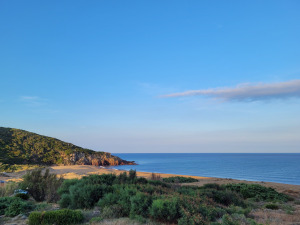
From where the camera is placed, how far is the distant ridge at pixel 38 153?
52713 millimetres

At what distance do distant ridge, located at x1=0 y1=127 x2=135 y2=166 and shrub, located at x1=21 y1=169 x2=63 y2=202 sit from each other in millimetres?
36369

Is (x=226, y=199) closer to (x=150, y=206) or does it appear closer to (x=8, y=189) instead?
(x=150, y=206)

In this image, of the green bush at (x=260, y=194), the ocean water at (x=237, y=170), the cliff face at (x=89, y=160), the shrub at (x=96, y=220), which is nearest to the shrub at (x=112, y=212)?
the shrub at (x=96, y=220)

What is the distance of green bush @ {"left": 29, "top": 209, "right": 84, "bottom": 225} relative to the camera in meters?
8.16

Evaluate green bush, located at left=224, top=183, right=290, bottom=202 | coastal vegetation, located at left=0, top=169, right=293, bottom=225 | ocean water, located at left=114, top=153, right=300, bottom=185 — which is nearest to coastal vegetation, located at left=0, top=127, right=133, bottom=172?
ocean water, located at left=114, top=153, right=300, bottom=185

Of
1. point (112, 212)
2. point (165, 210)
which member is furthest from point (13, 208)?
point (165, 210)

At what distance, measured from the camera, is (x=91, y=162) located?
63.5 metres

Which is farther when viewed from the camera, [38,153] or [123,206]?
[38,153]

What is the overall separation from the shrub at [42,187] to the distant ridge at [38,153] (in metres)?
36.4

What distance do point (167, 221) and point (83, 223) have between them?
2916mm

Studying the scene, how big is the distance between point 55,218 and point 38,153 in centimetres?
5470

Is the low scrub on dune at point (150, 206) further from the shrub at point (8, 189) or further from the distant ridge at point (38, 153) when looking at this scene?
the distant ridge at point (38, 153)

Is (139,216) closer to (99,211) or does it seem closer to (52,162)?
(99,211)

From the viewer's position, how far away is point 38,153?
5762 centimetres
